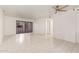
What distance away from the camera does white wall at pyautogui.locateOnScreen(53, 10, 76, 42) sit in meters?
6.59

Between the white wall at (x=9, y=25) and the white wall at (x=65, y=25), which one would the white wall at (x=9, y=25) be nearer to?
the white wall at (x=9, y=25)

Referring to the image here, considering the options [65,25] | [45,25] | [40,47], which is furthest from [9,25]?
[40,47]

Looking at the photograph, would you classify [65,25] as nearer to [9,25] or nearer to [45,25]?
[9,25]

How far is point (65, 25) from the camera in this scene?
7293mm

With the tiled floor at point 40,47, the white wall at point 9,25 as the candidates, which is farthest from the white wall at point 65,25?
the white wall at point 9,25

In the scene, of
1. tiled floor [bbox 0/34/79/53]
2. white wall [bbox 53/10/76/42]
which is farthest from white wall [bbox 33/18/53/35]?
tiled floor [bbox 0/34/79/53]

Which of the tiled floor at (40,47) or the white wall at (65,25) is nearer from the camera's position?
the tiled floor at (40,47)

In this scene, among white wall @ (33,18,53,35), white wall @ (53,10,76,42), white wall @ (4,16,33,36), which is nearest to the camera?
white wall @ (53,10,76,42)

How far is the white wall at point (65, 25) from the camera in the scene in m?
6.59

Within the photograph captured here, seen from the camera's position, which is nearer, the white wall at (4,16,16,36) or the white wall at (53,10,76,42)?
the white wall at (53,10,76,42)

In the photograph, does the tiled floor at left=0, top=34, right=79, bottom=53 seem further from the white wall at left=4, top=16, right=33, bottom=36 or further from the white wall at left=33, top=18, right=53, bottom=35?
the white wall at left=33, top=18, right=53, bottom=35

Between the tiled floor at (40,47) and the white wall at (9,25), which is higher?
the white wall at (9,25)

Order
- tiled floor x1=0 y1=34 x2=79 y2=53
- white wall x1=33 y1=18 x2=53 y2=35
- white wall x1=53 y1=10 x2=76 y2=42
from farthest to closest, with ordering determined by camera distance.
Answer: white wall x1=33 y1=18 x2=53 y2=35 < white wall x1=53 y1=10 x2=76 y2=42 < tiled floor x1=0 y1=34 x2=79 y2=53
